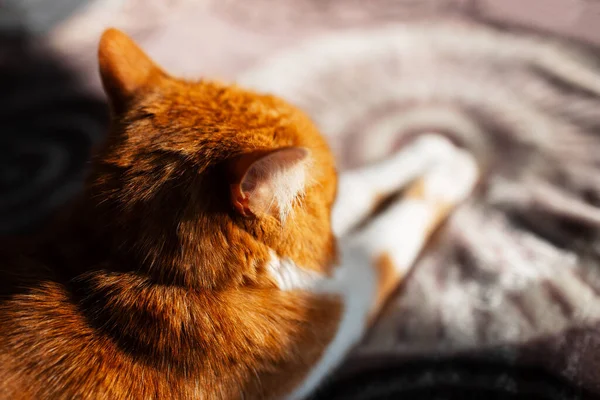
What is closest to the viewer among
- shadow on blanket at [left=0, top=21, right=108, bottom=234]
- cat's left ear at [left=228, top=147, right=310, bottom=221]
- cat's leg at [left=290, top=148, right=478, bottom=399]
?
cat's left ear at [left=228, top=147, right=310, bottom=221]

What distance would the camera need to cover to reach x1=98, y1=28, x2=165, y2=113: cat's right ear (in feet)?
2.63

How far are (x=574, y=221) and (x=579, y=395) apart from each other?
0.33 metres

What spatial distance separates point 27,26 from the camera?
1.50 m

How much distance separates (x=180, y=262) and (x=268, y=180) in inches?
6.2

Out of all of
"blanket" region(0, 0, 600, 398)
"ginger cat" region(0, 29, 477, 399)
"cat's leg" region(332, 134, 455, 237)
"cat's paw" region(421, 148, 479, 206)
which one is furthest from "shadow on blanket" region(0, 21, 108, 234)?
"cat's paw" region(421, 148, 479, 206)

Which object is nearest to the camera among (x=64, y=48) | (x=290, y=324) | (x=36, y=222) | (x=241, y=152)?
(x=241, y=152)

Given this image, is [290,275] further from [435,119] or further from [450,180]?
[435,119]

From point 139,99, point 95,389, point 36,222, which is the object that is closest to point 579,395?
point 95,389

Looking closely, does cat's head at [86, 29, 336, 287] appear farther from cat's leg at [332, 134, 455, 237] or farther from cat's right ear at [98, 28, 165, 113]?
cat's leg at [332, 134, 455, 237]

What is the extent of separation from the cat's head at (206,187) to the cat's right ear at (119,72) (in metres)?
0.03

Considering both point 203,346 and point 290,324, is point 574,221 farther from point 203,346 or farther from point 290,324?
point 203,346

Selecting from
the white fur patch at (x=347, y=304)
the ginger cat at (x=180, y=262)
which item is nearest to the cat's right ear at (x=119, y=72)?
the ginger cat at (x=180, y=262)

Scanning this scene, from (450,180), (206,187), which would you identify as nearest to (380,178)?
(450,180)

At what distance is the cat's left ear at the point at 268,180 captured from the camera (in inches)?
23.3
